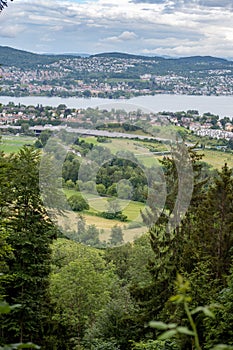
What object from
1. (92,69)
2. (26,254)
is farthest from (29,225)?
(92,69)

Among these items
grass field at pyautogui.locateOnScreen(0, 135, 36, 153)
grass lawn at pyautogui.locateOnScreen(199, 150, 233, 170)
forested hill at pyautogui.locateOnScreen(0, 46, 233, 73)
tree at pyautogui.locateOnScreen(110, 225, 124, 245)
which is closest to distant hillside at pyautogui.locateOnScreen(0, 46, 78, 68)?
forested hill at pyautogui.locateOnScreen(0, 46, 233, 73)

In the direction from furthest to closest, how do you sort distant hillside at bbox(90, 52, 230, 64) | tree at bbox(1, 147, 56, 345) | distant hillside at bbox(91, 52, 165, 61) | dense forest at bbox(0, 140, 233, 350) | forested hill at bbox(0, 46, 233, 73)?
distant hillside at bbox(90, 52, 230, 64) → distant hillside at bbox(91, 52, 165, 61) → forested hill at bbox(0, 46, 233, 73) → tree at bbox(1, 147, 56, 345) → dense forest at bbox(0, 140, 233, 350)

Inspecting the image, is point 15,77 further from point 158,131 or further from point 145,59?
point 158,131

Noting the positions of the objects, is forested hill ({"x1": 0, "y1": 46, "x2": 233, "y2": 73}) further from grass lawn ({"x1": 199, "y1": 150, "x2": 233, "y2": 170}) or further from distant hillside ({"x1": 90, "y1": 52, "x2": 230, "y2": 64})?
grass lawn ({"x1": 199, "y1": 150, "x2": 233, "y2": 170})

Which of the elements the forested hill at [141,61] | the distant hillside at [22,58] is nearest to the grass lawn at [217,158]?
the forested hill at [141,61]

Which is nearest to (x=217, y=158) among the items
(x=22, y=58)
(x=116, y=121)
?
(x=116, y=121)

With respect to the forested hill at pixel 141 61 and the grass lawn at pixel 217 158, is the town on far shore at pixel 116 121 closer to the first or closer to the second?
the grass lawn at pixel 217 158
